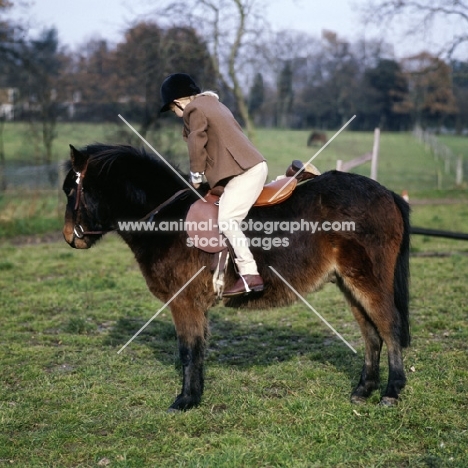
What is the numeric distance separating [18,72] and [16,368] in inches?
773

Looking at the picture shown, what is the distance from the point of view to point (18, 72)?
2327 centimetres

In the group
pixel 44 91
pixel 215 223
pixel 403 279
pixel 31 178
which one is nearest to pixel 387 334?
pixel 403 279

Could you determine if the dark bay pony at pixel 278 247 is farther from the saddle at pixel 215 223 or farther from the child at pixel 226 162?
the child at pixel 226 162

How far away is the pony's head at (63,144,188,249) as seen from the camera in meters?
5.24

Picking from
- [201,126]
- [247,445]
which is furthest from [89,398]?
[201,126]

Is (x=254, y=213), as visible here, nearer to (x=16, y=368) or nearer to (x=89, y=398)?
(x=89, y=398)

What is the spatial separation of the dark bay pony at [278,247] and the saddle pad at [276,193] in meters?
0.10

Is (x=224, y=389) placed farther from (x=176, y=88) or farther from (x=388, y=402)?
(x=176, y=88)

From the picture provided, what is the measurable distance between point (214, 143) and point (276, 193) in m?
0.70

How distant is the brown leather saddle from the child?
0.37 ft

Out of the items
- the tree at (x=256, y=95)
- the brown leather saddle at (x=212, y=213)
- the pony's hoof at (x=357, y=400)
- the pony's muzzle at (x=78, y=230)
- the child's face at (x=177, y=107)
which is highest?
the tree at (x=256, y=95)

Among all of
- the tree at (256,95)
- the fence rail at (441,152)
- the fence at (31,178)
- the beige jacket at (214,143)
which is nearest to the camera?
the beige jacket at (214,143)

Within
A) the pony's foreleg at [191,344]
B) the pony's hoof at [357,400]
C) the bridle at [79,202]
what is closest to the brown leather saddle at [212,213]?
the bridle at [79,202]

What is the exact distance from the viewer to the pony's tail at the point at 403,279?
5359 millimetres
